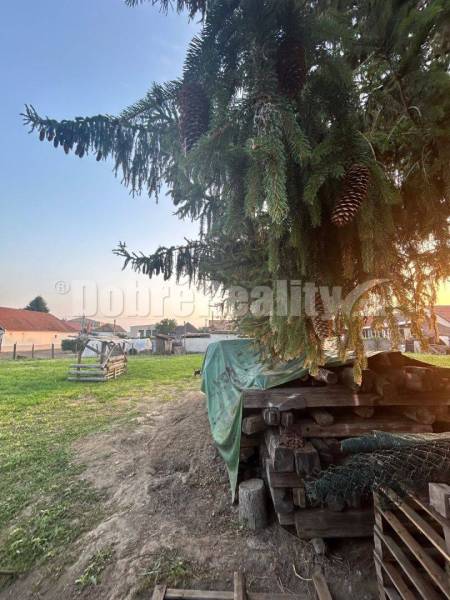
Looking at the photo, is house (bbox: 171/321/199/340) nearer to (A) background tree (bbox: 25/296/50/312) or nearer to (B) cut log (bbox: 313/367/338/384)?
(A) background tree (bbox: 25/296/50/312)

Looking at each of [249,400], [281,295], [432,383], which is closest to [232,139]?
[281,295]

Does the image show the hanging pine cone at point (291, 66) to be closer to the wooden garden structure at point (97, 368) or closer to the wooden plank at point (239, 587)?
the wooden plank at point (239, 587)

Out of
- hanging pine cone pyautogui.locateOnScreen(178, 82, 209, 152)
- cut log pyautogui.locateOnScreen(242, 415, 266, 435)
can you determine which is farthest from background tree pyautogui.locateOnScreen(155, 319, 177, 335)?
hanging pine cone pyautogui.locateOnScreen(178, 82, 209, 152)

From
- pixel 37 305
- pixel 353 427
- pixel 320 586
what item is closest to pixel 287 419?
pixel 353 427

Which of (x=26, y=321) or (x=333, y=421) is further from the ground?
(x=26, y=321)

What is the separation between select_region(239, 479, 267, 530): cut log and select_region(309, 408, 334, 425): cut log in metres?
0.86

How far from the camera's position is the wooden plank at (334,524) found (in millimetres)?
2254

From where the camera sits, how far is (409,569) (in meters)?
1.43

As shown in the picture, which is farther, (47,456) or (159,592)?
(47,456)

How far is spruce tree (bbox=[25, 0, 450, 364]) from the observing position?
2.95ft

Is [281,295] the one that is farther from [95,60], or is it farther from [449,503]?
[95,60]

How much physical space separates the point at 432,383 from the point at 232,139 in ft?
7.99

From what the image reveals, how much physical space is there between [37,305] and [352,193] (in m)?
46.8

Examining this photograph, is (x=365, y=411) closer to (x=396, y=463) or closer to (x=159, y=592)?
(x=396, y=463)
